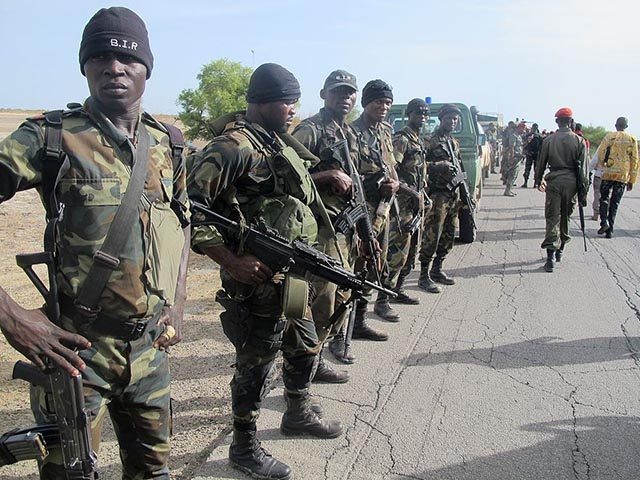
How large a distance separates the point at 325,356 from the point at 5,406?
2.26 metres

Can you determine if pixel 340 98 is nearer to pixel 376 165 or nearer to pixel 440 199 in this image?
pixel 376 165

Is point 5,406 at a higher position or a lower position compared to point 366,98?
lower

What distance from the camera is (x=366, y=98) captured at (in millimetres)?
4836

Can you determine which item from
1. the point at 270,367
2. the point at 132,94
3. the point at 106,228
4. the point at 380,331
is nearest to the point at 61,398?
the point at 106,228

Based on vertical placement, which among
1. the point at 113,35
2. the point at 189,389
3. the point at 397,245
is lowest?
the point at 189,389

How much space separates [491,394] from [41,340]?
3096 millimetres

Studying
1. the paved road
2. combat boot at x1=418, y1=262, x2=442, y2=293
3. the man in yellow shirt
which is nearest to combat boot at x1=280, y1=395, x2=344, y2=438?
the paved road

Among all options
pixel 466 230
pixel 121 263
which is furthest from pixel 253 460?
pixel 466 230

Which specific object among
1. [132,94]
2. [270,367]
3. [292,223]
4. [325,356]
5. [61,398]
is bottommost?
[325,356]

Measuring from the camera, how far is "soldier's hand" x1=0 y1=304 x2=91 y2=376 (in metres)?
1.66

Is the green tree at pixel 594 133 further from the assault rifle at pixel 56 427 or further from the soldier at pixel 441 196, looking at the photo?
the assault rifle at pixel 56 427

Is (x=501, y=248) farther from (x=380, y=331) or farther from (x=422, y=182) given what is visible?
(x=380, y=331)

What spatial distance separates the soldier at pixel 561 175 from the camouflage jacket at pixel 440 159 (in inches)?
58.8

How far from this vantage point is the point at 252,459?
9.61 ft
